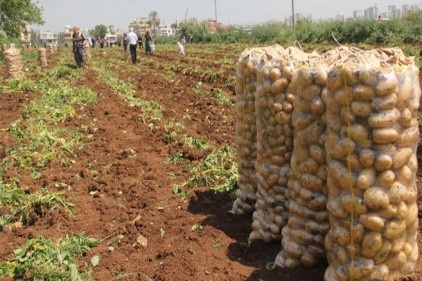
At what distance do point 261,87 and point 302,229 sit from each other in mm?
1152

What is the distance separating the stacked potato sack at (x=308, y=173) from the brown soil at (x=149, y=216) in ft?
0.58

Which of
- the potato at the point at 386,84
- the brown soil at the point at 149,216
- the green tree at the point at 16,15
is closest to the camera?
the potato at the point at 386,84

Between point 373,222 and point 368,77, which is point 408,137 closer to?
point 368,77

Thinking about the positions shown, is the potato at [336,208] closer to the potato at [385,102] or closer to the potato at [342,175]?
the potato at [342,175]

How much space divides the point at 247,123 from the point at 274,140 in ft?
1.90

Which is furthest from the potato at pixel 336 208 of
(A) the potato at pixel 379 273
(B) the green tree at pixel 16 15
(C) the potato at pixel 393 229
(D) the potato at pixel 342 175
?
(B) the green tree at pixel 16 15

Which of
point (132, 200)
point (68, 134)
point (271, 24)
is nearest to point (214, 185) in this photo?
point (132, 200)

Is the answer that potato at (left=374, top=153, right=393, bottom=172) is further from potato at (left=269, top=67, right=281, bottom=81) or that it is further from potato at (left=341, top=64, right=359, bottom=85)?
potato at (left=269, top=67, right=281, bottom=81)

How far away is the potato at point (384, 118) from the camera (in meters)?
2.70

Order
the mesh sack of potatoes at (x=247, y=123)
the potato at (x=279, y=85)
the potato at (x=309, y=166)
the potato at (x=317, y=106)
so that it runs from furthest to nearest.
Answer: the mesh sack of potatoes at (x=247, y=123) → the potato at (x=279, y=85) → the potato at (x=309, y=166) → the potato at (x=317, y=106)

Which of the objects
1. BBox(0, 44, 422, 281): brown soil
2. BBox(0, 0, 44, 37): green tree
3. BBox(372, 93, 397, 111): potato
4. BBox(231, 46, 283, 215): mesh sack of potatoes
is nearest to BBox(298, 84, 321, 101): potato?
BBox(372, 93, 397, 111): potato

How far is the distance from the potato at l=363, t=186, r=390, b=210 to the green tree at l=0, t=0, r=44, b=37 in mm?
39361

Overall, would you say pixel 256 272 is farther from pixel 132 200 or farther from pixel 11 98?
pixel 11 98

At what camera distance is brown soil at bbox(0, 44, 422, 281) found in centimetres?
369
